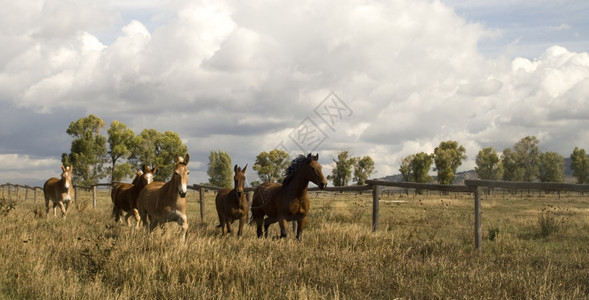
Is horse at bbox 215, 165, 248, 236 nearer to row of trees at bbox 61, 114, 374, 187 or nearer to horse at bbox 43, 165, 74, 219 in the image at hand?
horse at bbox 43, 165, 74, 219

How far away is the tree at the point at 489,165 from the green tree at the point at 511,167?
3.50 feet

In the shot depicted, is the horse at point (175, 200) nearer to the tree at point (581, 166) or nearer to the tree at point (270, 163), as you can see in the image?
the tree at point (270, 163)

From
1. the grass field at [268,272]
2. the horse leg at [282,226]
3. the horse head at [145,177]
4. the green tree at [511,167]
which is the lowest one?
the grass field at [268,272]

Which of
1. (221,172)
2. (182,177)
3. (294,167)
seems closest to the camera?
(182,177)

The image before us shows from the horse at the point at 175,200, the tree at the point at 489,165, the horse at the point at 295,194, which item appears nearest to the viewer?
the horse at the point at 175,200

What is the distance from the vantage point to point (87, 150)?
5369 centimetres

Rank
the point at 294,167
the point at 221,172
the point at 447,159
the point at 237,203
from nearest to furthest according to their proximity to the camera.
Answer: the point at 294,167 → the point at 237,203 → the point at 221,172 → the point at 447,159

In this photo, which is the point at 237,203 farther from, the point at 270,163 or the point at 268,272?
the point at 270,163

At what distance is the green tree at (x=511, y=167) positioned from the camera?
88.4 meters

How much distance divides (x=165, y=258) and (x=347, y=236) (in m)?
3.89

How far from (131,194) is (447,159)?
259 feet

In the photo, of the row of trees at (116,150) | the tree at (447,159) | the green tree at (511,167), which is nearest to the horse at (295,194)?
the row of trees at (116,150)

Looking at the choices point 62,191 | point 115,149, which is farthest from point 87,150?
point 62,191

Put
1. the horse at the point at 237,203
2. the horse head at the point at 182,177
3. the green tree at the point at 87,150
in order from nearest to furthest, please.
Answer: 1. the horse head at the point at 182,177
2. the horse at the point at 237,203
3. the green tree at the point at 87,150
